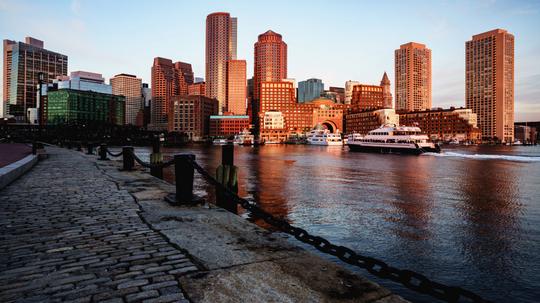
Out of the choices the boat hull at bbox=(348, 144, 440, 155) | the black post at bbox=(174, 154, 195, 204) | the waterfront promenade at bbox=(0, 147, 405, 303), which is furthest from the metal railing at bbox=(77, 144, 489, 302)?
the boat hull at bbox=(348, 144, 440, 155)

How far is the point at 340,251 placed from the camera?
4500mm

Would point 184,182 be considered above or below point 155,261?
above

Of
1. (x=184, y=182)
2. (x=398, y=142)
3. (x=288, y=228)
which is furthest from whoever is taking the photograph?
(x=398, y=142)

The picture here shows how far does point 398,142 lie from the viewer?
83.1m

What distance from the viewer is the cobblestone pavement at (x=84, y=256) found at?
3799mm

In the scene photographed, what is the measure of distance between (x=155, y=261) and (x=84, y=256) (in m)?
1.19

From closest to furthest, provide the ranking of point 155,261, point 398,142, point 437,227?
point 155,261 → point 437,227 → point 398,142

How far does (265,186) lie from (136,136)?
157 m

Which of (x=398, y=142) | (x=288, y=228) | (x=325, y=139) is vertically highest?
(x=325, y=139)

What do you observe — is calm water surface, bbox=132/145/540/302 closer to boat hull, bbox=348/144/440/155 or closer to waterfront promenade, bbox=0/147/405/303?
waterfront promenade, bbox=0/147/405/303

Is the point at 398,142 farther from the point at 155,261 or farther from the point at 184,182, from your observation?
the point at 155,261

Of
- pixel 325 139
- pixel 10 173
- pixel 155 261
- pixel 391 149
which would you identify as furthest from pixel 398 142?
pixel 155 261

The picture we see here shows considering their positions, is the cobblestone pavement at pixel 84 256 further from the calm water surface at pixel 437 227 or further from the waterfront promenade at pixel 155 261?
the calm water surface at pixel 437 227

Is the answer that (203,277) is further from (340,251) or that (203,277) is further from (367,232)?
(367,232)
